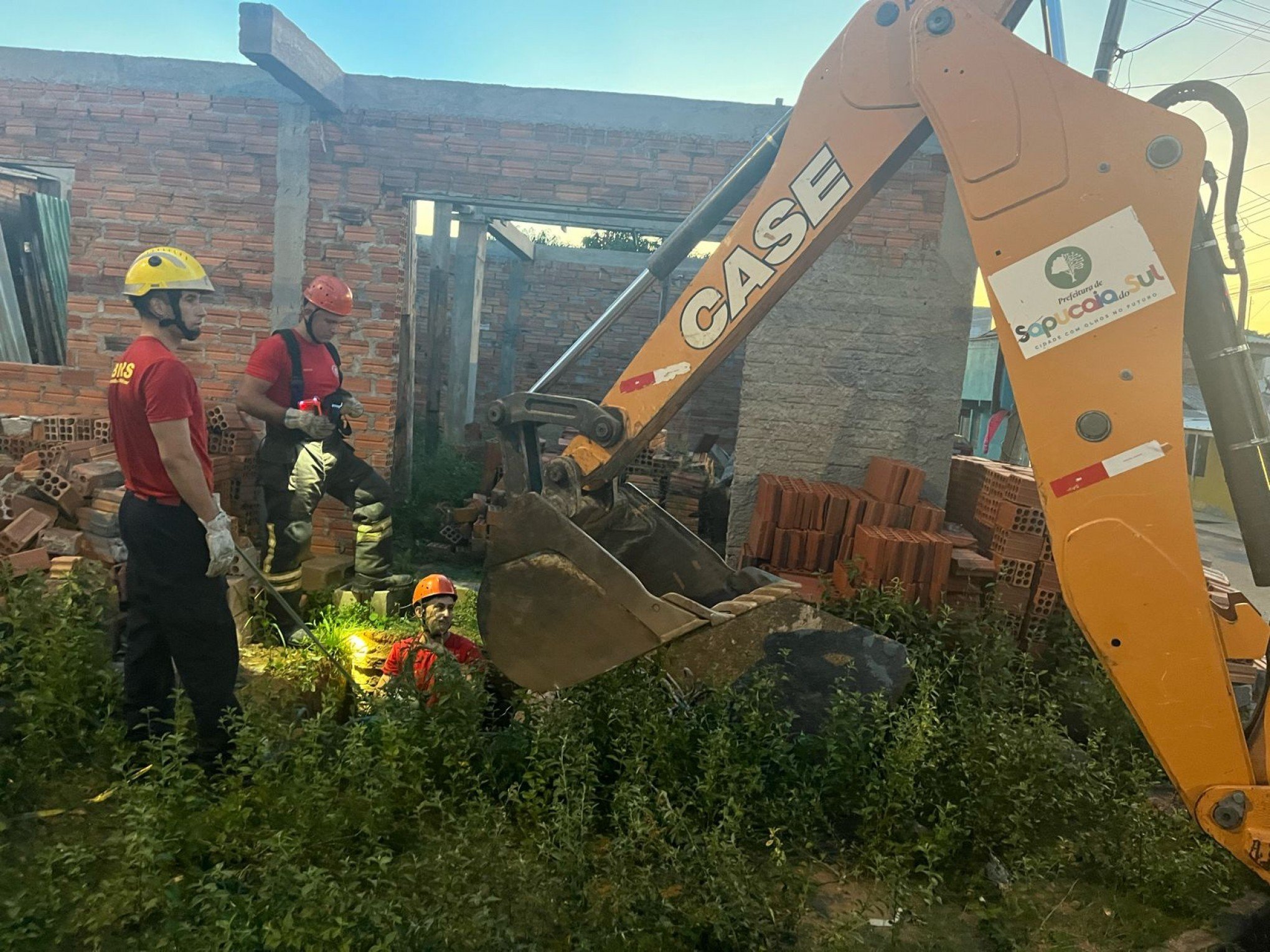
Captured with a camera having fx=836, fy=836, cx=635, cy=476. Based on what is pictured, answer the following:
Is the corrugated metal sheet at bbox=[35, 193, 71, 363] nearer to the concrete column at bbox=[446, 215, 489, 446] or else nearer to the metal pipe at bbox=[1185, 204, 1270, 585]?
the concrete column at bbox=[446, 215, 489, 446]

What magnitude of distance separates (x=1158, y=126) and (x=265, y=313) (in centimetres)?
626

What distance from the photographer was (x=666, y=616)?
2896 mm

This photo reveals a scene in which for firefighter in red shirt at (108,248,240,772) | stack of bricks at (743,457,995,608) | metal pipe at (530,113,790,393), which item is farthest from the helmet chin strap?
stack of bricks at (743,457,995,608)

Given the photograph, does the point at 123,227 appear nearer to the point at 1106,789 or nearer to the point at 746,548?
the point at 746,548

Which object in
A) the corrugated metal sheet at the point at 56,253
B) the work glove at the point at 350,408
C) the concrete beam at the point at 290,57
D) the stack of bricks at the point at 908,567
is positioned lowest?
the stack of bricks at the point at 908,567

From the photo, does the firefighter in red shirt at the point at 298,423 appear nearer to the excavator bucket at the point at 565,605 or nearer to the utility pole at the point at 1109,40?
the excavator bucket at the point at 565,605

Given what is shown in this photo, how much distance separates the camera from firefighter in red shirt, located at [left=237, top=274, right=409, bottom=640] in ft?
17.9

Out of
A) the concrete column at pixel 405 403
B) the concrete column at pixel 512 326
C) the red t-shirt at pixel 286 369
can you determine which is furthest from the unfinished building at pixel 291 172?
the concrete column at pixel 512 326

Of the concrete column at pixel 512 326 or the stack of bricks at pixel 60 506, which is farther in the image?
the concrete column at pixel 512 326

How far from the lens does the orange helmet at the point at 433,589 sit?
415 centimetres

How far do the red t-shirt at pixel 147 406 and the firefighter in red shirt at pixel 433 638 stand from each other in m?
1.16

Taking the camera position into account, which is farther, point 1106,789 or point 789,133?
point 1106,789

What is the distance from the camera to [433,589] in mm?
4164

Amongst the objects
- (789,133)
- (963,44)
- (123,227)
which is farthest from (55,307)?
(963,44)
